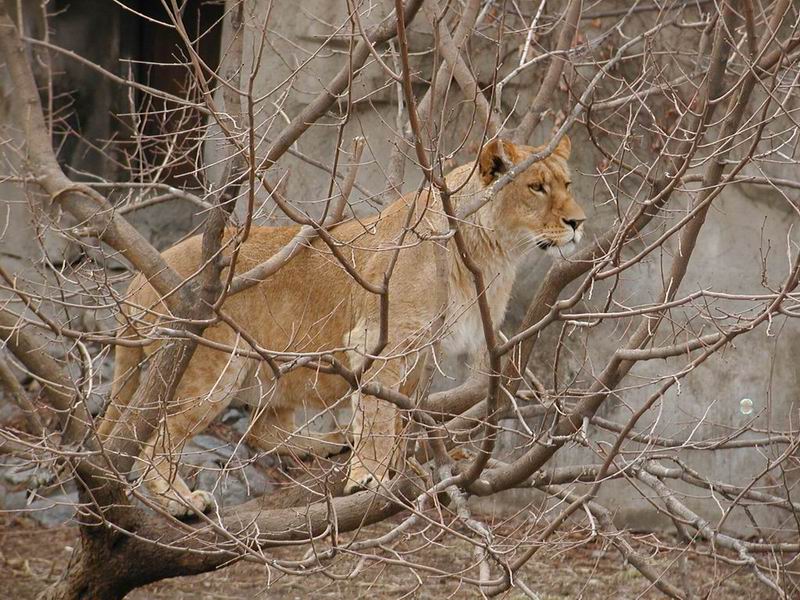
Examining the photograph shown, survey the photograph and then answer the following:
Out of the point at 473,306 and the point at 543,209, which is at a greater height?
the point at 543,209

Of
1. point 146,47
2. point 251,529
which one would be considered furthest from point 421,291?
point 146,47

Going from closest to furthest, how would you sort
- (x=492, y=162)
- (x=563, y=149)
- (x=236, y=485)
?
1. (x=492, y=162)
2. (x=563, y=149)
3. (x=236, y=485)

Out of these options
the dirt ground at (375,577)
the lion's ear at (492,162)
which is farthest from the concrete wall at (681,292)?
the lion's ear at (492,162)

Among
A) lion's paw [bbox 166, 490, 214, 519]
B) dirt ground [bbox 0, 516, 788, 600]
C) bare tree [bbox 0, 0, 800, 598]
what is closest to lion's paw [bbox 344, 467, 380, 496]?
bare tree [bbox 0, 0, 800, 598]

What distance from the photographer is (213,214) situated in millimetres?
5305

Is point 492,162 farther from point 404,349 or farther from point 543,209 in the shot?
point 404,349

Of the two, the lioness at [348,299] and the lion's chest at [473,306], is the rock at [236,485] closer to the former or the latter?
the lioness at [348,299]

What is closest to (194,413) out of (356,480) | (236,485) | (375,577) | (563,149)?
(356,480)

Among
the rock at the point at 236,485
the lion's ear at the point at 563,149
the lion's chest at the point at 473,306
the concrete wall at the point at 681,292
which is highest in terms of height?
the lion's ear at the point at 563,149

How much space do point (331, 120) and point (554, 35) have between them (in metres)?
1.94

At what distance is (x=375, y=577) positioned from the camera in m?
7.57

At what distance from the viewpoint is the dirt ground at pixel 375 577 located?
7.28 metres

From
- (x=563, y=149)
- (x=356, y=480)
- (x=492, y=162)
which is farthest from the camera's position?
(x=563, y=149)

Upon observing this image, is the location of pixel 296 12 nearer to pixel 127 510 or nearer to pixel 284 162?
pixel 284 162
